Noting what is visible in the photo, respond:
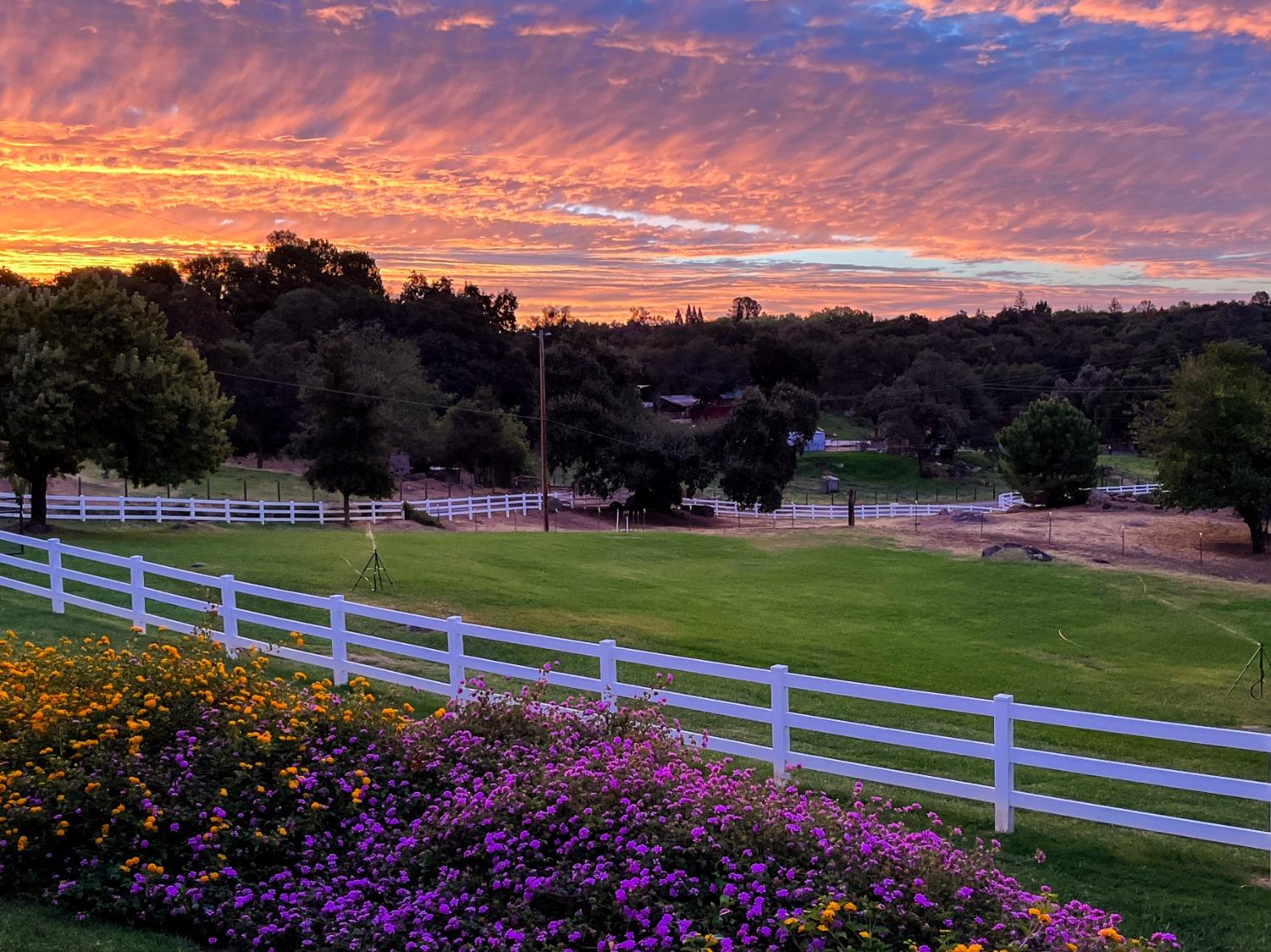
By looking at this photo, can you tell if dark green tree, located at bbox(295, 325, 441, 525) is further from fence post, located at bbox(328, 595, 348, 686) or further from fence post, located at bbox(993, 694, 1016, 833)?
fence post, located at bbox(993, 694, 1016, 833)

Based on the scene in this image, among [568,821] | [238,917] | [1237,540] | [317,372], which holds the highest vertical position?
[317,372]

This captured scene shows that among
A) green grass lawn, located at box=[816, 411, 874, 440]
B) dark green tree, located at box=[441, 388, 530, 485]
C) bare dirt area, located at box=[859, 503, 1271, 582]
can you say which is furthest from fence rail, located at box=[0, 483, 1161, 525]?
green grass lawn, located at box=[816, 411, 874, 440]

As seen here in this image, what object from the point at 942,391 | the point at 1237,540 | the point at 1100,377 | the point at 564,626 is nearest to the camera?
the point at 564,626

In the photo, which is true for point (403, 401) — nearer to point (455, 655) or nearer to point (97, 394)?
point (97, 394)

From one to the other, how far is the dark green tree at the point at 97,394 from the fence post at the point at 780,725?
23.9 meters

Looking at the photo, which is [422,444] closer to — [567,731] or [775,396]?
[775,396]

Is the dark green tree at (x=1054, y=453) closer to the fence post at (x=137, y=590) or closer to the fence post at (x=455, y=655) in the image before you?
the fence post at (x=137, y=590)

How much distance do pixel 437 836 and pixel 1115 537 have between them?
45224 mm

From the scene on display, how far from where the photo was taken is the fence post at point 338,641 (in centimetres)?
1311

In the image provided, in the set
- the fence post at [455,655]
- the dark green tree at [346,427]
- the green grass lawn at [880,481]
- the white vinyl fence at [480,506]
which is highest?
the dark green tree at [346,427]

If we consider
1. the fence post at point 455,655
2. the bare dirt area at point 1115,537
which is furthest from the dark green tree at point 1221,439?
the fence post at point 455,655

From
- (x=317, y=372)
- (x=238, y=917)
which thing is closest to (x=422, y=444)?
(x=317, y=372)

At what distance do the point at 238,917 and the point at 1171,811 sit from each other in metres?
8.94

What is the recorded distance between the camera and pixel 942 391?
92.4 m
